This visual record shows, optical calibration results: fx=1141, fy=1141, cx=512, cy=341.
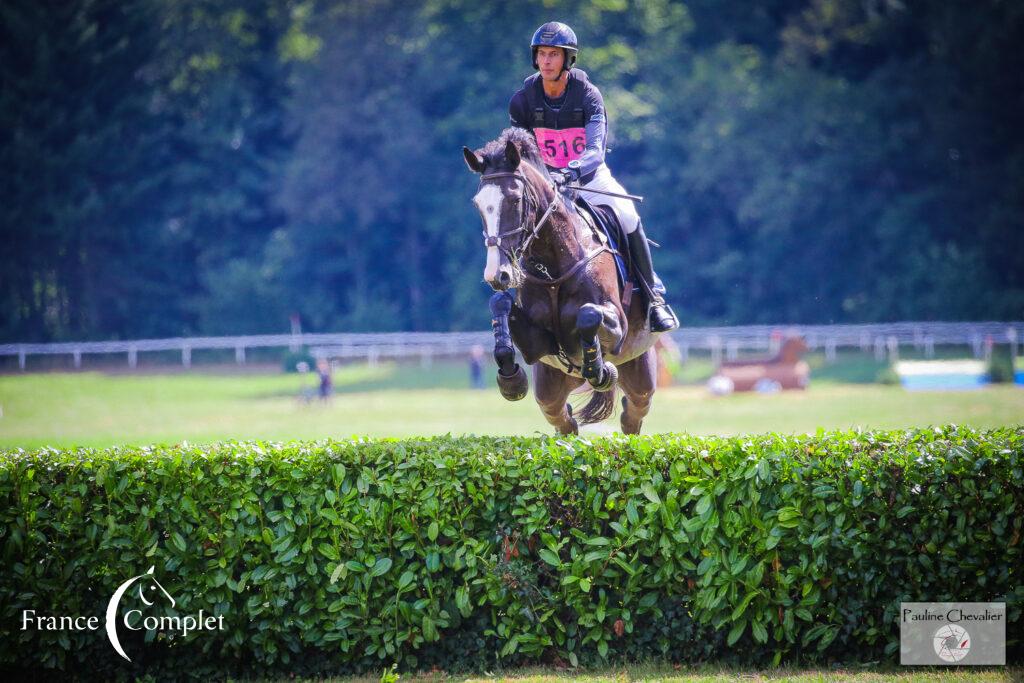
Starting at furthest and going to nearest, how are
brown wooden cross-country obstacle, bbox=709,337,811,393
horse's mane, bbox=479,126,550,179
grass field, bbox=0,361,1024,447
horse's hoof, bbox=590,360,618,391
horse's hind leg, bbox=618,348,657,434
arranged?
brown wooden cross-country obstacle, bbox=709,337,811,393
grass field, bbox=0,361,1024,447
horse's hind leg, bbox=618,348,657,434
horse's hoof, bbox=590,360,618,391
horse's mane, bbox=479,126,550,179

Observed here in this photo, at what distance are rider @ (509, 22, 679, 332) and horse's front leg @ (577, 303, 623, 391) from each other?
1.05 m

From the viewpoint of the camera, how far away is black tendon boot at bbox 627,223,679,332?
9633mm

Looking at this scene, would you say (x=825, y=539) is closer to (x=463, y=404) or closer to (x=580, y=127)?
(x=580, y=127)

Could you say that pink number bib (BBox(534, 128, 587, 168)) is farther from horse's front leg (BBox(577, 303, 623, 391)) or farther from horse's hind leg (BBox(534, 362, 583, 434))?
horse's hind leg (BBox(534, 362, 583, 434))

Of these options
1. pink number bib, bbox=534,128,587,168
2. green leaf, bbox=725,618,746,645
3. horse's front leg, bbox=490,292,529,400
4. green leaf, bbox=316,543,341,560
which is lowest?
green leaf, bbox=725,618,746,645

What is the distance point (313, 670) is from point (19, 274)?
131 feet

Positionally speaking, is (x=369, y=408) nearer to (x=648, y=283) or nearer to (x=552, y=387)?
(x=552, y=387)

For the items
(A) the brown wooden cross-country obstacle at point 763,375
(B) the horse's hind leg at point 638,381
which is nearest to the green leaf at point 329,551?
(B) the horse's hind leg at point 638,381

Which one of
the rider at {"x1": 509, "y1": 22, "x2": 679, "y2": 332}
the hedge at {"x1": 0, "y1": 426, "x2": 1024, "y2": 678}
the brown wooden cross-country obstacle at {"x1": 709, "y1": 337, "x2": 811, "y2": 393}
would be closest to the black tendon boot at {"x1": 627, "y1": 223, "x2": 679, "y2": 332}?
the rider at {"x1": 509, "y1": 22, "x2": 679, "y2": 332}

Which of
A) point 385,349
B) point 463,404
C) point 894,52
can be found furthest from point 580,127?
point 894,52

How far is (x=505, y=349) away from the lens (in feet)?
27.9

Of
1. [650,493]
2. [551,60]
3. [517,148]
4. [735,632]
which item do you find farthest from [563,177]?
[735,632]

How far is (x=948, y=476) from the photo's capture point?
690 centimetres

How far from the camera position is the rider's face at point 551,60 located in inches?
356
